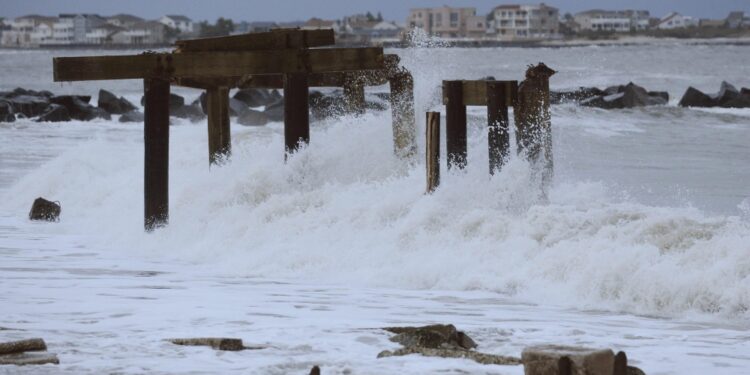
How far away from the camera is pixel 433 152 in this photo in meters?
13.3

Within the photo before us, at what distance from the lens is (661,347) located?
8.15 m

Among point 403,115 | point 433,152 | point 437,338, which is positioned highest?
point 403,115

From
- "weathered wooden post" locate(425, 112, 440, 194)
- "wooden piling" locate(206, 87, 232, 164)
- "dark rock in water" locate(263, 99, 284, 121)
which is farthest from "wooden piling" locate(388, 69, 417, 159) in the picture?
"dark rock in water" locate(263, 99, 284, 121)

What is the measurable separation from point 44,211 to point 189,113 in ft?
85.6

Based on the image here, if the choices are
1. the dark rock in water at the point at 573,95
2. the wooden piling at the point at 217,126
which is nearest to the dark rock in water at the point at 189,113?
the dark rock in water at the point at 573,95

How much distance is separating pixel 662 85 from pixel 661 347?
59097 mm

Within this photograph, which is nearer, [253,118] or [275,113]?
[253,118]

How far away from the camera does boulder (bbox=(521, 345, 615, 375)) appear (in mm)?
6316

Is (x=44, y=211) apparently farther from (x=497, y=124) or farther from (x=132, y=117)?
(x=132, y=117)

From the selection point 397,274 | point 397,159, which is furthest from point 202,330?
point 397,159

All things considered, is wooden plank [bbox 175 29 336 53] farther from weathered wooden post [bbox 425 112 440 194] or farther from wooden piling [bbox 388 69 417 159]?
weathered wooden post [bbox 425 112 440 194]

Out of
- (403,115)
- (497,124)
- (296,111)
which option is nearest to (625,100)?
(403,115)

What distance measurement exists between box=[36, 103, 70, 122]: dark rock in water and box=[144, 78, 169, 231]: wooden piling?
82.6 feet

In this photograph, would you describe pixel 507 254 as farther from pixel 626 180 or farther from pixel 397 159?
pixel 626 180
